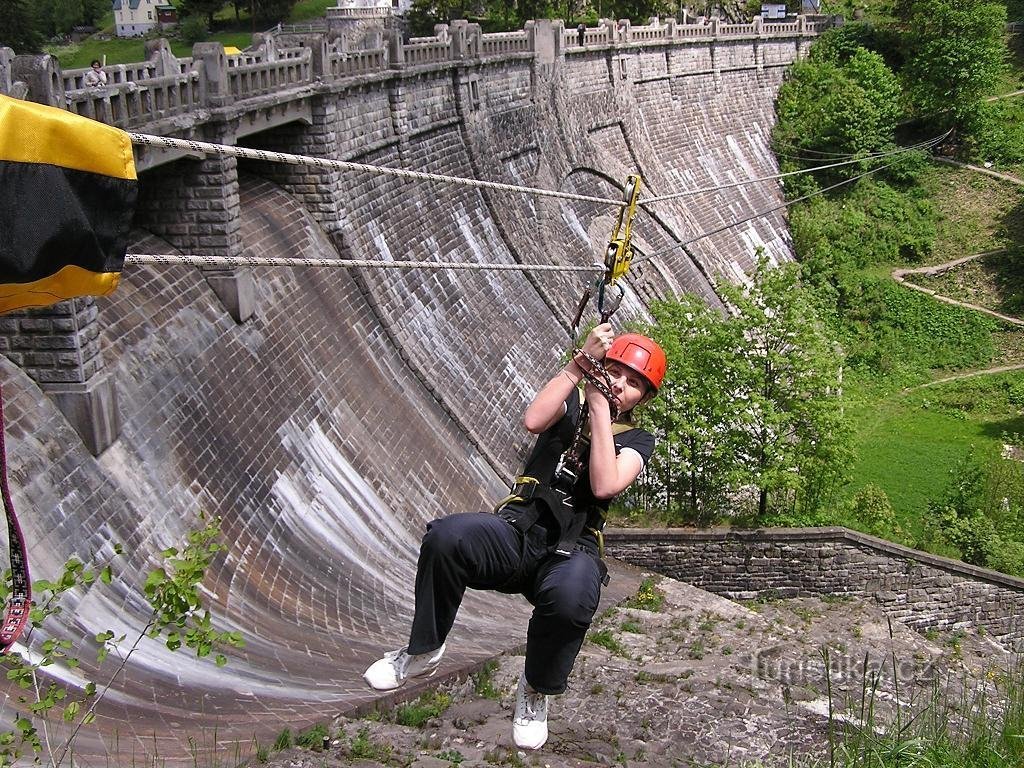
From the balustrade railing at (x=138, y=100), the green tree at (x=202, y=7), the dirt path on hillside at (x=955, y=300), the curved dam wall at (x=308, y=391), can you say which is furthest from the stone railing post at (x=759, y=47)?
the balustrade railing at (x=138, y=100)

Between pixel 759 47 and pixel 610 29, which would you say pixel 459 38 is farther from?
pixel 759 47

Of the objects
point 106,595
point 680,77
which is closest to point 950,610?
point 106,595

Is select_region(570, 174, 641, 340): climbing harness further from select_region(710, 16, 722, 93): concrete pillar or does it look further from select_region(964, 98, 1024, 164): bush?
select_region(964, 98, 1024, 164): bush

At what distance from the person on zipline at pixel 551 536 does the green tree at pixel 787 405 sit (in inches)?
575

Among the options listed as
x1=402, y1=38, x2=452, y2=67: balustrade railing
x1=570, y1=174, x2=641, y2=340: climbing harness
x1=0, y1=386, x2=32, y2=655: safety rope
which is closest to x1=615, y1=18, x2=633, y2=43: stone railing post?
x1=402, y1=38, x2=452, y2=67: balustrade railing

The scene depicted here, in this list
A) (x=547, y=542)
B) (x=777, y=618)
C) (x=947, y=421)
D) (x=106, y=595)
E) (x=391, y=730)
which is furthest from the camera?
(x=947, y=421)

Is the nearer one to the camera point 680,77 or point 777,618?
point 777,618

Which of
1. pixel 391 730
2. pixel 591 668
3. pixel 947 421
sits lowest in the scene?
pixel 947 421

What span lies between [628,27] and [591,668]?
33893 mm

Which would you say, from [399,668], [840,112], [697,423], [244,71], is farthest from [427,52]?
[840,112]

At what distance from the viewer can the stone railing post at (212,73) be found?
673 inches

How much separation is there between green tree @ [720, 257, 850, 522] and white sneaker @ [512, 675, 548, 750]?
14764mm

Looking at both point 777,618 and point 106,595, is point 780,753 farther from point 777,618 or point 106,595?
point 777,618

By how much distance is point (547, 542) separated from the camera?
7.58m
